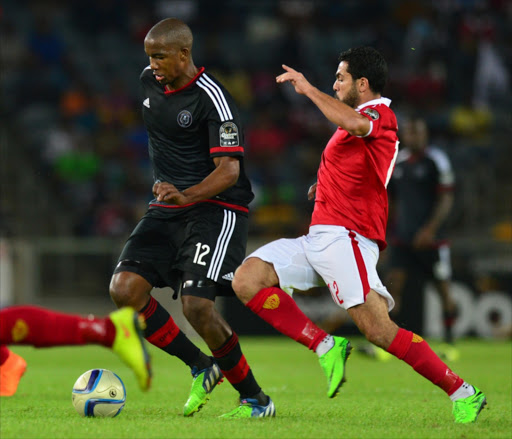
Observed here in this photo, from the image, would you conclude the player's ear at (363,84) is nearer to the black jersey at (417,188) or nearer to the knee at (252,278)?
the knee at (252,278)

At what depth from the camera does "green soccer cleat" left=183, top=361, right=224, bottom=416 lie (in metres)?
5.28

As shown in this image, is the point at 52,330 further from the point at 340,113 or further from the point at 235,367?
the point at 340,113

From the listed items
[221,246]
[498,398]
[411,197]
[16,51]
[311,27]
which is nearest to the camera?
[221,246]

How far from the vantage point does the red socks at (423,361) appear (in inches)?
192

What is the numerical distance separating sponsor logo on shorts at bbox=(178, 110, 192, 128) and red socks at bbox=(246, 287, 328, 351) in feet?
3.92

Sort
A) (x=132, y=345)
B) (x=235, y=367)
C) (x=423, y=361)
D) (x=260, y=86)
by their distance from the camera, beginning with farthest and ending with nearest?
1. (x=260, y=86)
2. (x=235, y=367)
3. (x=423, y=361)
4. (x=132, y=345)

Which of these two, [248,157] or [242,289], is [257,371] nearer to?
[242,289]

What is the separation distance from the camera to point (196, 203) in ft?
18.2

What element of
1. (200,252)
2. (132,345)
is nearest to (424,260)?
(200,252)

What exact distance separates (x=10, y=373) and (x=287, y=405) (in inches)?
75.1

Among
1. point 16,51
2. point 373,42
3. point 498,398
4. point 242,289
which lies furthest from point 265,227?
point 242,289

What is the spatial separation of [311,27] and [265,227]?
645 centimetres

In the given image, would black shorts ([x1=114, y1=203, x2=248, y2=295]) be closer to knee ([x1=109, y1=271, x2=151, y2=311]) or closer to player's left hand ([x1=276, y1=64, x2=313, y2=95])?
knee ([x1=109, y1=271, x2=151, y2=311])

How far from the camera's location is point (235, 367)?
527 centimetres
